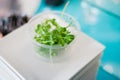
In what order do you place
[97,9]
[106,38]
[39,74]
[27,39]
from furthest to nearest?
1. [97,9]
2. [106,38]
3. [27,39]
4. [39,74]

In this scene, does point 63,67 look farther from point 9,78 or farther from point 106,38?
point 106,38

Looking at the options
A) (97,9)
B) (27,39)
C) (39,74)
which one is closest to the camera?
(39,74)

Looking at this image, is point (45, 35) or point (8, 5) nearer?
point (45, 35)

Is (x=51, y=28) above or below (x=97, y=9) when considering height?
above

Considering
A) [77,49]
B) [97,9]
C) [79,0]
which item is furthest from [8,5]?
[77,49]
